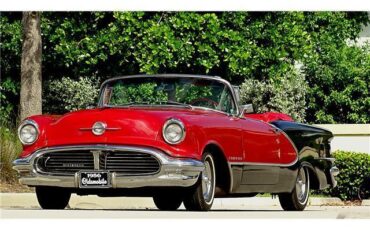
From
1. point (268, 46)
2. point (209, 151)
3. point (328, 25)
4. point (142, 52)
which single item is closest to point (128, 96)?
point (209, 151)

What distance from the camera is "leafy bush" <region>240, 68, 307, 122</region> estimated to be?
2694cm

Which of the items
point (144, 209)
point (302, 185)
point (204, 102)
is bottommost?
point (144, 209)

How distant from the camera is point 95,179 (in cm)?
1057

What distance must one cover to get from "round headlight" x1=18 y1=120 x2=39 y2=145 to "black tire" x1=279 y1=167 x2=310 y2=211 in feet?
11.6

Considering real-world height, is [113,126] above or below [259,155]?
above

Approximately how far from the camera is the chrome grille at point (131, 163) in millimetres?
10461

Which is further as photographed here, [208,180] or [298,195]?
[298,195]

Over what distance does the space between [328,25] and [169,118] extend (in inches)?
716

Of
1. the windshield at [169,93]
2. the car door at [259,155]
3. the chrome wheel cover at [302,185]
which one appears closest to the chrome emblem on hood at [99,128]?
the windshield at [169,93]

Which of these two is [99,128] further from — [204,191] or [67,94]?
[67,94]

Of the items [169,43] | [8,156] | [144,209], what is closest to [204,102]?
[144,209]

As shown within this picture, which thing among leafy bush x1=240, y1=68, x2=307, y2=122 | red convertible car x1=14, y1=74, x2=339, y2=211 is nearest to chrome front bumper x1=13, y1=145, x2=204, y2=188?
red convertible car x1=14, y1=74, x2=339, y2=211

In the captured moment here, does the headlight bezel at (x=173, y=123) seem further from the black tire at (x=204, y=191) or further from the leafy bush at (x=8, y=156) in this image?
the leafy bush at (x=8, y=156)

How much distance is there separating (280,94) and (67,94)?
5.41m
